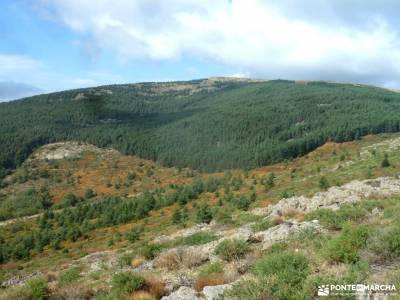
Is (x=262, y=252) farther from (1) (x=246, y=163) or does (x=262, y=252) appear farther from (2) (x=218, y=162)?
(2) (x=218, y=162)

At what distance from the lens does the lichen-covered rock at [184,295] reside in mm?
10305

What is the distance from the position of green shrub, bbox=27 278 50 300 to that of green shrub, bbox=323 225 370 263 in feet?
27.9

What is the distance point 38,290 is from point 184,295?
5254 mm

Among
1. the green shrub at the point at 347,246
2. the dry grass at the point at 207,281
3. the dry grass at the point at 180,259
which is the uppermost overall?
the green shrub at the point at 347,246

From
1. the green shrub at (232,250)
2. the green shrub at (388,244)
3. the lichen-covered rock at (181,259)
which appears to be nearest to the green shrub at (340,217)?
the green shrub at (232,250)

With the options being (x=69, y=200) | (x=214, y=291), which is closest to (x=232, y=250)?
(x=214, y=291)

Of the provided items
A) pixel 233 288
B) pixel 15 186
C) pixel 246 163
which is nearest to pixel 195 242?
pixel 233 288

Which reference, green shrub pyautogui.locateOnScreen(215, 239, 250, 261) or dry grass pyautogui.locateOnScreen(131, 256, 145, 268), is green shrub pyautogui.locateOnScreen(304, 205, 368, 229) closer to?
green shrub pyautogui.locateOnScreen(215, 239, 250, 261)

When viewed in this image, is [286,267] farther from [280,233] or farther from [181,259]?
[280,233]

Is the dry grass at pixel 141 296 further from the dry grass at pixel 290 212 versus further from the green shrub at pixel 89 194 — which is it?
the green shrub at pixel 89 194

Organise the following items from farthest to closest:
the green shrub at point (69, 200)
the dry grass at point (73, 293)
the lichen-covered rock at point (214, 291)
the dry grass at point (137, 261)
A: 1. the green shrub at point (69, 200)
2. the dry grass at point (137, 261)
3. the dry grass at point (73, 293)
4. the lichen-covered rock at point (214, 291)

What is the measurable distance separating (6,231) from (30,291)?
94316 mm

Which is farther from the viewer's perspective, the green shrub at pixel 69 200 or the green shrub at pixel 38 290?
the green shrub at pixel 69 200

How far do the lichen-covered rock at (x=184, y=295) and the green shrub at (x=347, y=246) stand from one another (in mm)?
3652
